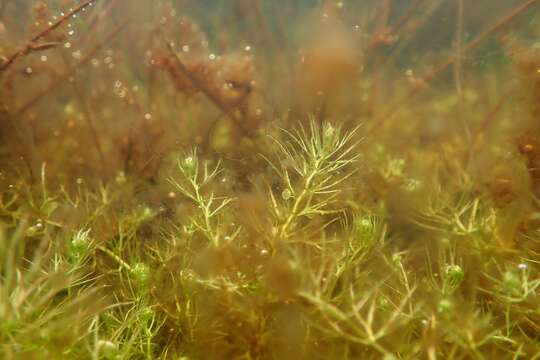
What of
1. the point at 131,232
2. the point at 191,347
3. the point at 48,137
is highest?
the point at 48,137

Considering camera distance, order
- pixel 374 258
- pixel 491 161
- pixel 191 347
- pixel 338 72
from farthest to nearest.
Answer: pixel 338 72 < pixel 491 161 < pixel 374 258 < pixel 191 347

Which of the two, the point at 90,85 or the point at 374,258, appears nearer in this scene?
the point at 374,258

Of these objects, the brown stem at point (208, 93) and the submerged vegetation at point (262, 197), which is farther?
the brown stem at point (208, 93)

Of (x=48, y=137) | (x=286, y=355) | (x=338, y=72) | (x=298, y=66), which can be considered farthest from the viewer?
(x=298, y=66)

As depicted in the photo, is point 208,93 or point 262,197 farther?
point 208,93

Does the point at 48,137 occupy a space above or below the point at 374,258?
above

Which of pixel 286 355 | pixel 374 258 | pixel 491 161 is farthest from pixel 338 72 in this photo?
pixel 286 355

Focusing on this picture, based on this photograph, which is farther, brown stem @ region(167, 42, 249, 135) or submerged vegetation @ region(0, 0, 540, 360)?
brown stem @ region(167, 42, 249, 135)

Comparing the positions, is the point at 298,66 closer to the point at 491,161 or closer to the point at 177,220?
the point at 491,161
